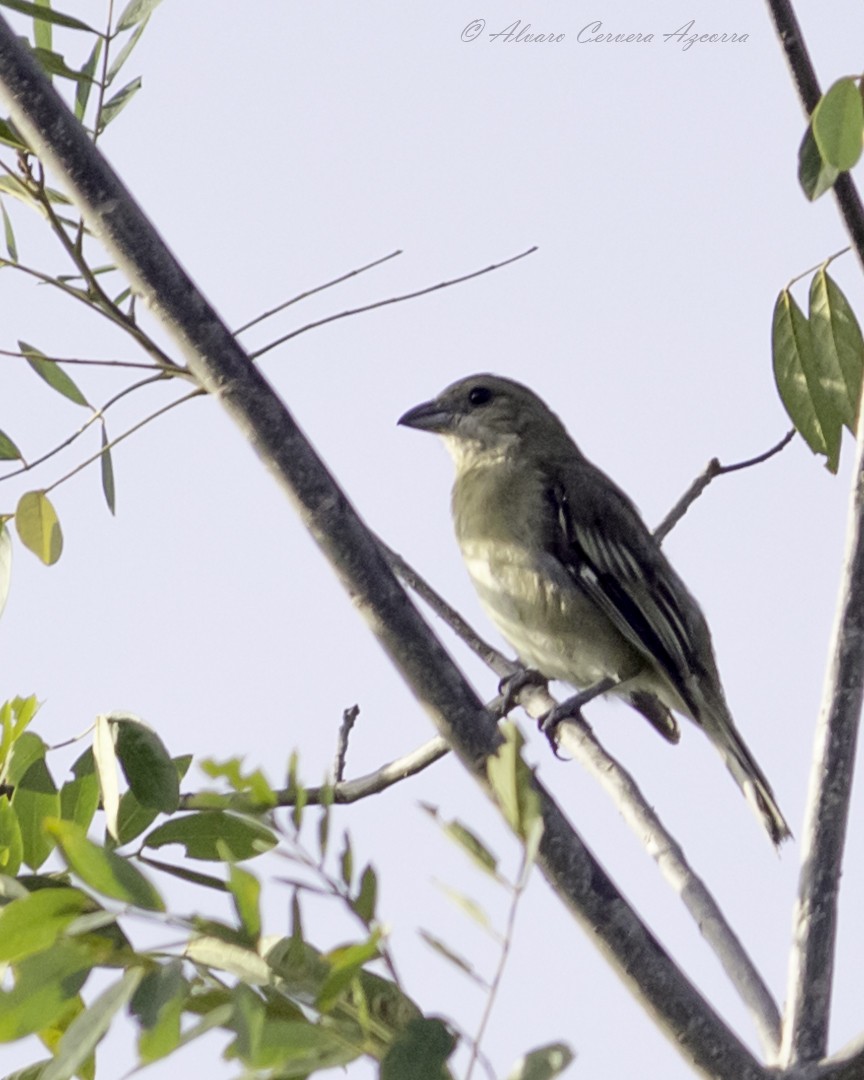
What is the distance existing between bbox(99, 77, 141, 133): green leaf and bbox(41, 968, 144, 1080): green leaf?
88.9 inches

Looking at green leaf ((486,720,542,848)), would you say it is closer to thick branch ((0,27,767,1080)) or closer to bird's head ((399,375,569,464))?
thick branch ((0,27,767,1080))

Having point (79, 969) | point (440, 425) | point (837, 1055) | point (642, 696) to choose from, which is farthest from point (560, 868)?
point (440, 425)

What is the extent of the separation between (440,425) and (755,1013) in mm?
4638

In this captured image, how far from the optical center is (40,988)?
1.80m

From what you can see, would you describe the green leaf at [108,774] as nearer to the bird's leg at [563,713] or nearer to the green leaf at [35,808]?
the green leaf at [35,808]

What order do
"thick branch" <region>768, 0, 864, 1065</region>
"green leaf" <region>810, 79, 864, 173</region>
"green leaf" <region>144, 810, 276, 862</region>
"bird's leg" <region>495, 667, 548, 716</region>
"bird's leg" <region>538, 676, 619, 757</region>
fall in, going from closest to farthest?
"green leaf" <region>810, 79, 864, 173</region> → "green leaf" <region>144, 810, 276, 862</region> → "thick branch" <region>768, 0, 864, 1065</region> → "bird's leg" <region>538, 676, 619, 757</region> → "bird's leg" <region>495, 667, 548, 716</region>

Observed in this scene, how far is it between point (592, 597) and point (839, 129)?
388cm

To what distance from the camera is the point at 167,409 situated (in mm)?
3168

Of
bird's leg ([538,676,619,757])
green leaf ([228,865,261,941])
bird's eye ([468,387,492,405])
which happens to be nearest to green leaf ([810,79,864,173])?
green leaf ([228,865,261,941])

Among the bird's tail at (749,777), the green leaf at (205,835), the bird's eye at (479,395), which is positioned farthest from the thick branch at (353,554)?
the bird's eye at (479,395)

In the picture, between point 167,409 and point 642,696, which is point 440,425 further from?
point 167,409

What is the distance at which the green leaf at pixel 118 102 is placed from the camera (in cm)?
352

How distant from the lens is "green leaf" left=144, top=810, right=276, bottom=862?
2.65 metres

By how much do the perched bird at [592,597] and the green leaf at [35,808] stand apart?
366cm
